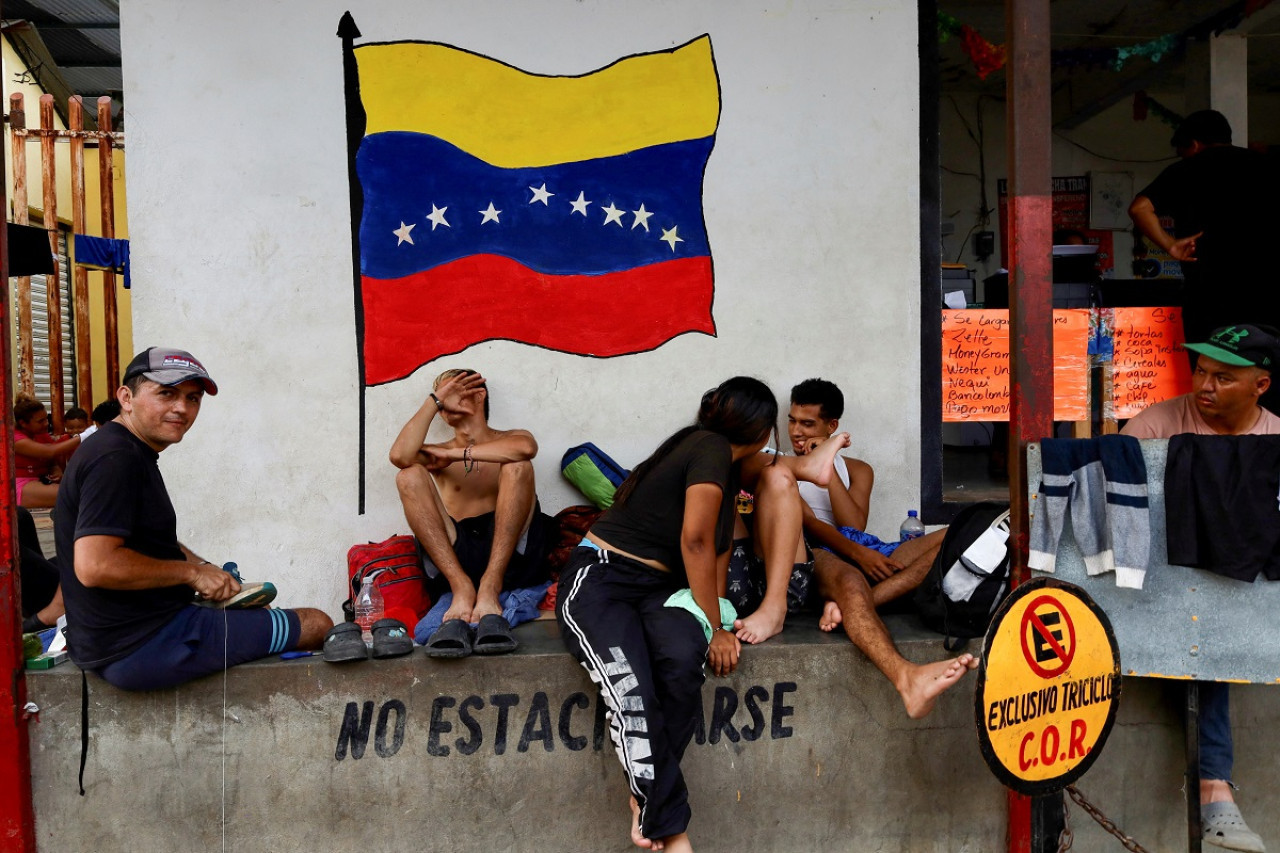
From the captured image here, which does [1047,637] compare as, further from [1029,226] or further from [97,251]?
[97,251]

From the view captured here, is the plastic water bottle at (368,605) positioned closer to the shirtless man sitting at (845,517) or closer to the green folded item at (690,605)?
the green folded item at (690,605)

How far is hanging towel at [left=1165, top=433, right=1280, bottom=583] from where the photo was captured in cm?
330

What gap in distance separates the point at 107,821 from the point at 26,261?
11.0 feet

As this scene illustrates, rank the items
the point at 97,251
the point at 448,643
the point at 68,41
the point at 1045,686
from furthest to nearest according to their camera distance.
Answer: the point at 68,41 < the point at 97,251 < the point at 448,643 < the point at 1045,686

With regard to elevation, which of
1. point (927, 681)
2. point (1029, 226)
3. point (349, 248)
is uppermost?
point (349, 248)

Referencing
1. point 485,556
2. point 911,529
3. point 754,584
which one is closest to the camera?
point 754,584

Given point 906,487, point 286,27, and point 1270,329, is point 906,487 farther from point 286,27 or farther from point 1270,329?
point 286,27

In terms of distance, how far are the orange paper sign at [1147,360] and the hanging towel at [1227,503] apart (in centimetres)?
172

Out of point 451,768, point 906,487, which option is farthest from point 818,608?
point 451,768

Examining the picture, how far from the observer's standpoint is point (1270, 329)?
3773mm

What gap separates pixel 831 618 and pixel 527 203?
251cm

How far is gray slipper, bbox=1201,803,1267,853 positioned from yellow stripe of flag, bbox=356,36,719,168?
3.55m

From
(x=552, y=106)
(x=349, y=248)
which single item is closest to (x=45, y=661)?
(x=349, y=248)

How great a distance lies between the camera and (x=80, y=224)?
751cm
